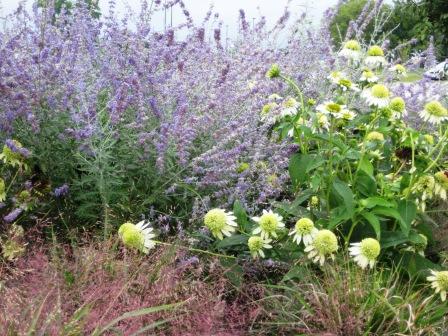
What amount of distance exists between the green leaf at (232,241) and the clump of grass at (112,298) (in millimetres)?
130

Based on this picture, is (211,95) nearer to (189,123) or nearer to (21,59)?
(189,123)

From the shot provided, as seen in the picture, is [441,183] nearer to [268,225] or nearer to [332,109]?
[332,109]

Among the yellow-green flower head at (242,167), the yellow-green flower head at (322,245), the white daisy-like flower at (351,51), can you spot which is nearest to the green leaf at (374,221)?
the yellow-green flower head at (322,245)

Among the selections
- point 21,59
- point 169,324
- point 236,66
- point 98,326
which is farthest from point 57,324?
point 236,66

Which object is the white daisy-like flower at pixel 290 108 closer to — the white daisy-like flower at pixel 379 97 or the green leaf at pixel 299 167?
the green leaf at pixel 299 167

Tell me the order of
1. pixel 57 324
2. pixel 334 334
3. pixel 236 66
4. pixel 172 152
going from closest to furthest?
pixel 57 324, pixel 334 334, pixel 172 152, pixel 236 66

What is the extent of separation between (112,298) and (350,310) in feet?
2.64

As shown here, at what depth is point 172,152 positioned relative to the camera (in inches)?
119

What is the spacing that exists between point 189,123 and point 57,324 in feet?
4.77

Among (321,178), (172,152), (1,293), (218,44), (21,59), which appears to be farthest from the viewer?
(218,44)

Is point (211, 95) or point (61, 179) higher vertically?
point (211, 95)

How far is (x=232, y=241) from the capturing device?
2.69 metres

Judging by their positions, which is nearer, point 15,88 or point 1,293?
point 1,293

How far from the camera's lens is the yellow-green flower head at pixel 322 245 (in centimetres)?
247
